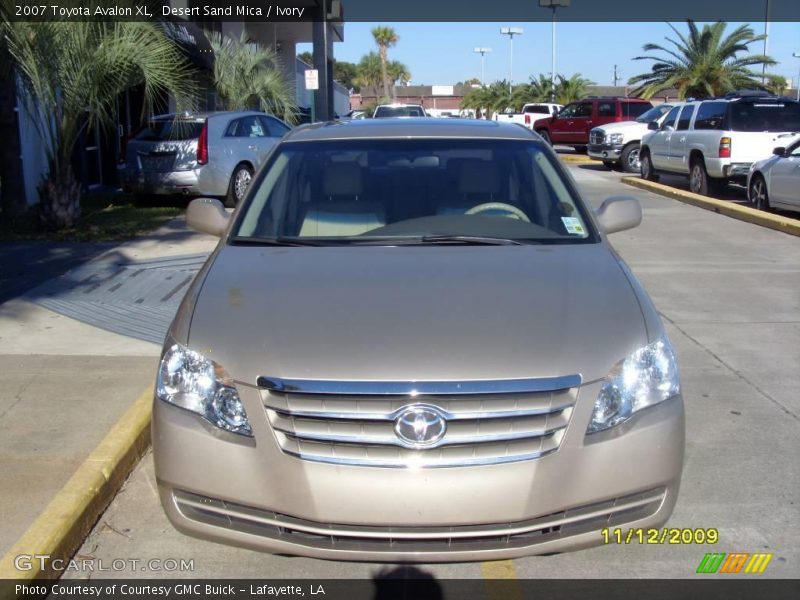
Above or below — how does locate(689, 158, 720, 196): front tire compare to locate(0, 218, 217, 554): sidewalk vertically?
above

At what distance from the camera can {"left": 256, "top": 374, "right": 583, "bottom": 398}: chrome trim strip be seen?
9.78 ft

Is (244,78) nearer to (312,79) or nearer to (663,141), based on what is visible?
(312,79)

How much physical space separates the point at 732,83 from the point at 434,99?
64.9 m

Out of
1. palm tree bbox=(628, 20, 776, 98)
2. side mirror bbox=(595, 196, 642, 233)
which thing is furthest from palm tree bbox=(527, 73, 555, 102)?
side mirror bbox=(595, 196, 642, 233)

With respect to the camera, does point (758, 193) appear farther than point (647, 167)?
No

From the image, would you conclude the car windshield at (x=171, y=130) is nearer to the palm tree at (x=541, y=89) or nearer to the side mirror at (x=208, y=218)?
the side mirror at (x=208, y=218)

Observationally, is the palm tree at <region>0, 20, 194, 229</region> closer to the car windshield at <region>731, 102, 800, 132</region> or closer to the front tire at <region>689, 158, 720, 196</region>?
the car windshield at <region>731, 102, 800, 132</region>

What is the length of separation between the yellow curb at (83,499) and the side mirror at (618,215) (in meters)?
2.69

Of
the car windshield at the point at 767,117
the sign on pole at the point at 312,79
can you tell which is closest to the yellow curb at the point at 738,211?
the car windshield at the point at 767,117

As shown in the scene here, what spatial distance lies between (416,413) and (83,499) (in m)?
1.75

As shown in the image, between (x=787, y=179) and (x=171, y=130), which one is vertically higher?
(x=171, y=130)

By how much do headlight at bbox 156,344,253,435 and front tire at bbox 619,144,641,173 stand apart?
841 inches

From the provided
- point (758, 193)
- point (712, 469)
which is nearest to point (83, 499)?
point (712, 469)

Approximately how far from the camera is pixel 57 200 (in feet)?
35.6
